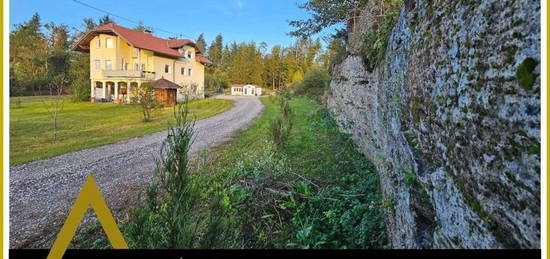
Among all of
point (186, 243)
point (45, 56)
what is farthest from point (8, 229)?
point (45, 56)

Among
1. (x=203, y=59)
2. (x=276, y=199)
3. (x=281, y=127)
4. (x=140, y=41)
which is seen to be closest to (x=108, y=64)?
(x=140, y=41)

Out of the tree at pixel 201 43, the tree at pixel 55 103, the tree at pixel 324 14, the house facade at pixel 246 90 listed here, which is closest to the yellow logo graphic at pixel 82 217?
the tree at pixel 55 103

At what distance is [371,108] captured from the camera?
12.2 feet

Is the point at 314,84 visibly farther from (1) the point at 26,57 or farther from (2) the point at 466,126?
(1) the point at 26,57

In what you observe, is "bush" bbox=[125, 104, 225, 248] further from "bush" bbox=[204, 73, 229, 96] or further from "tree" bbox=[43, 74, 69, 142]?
"tree" bbox=[43, 74, 69, 142]

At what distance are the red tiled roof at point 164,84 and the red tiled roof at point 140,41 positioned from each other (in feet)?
0.72

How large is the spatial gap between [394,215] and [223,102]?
1661mm

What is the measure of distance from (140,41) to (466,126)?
7.26 ft

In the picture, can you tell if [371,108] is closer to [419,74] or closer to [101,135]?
[419,74]

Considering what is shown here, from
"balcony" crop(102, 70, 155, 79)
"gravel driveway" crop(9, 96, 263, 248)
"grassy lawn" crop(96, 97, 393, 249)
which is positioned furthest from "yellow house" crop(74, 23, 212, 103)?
"grassy lawn" crop(96, 97, 393, 249)

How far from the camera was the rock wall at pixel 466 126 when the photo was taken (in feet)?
3.74

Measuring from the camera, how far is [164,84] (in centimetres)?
276

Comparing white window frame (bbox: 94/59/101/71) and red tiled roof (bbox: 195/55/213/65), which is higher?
red tiled roof (bbox: 195/55/213/65)

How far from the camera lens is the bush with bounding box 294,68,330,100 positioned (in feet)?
11.1
